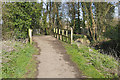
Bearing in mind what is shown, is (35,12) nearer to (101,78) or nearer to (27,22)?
(27,22)

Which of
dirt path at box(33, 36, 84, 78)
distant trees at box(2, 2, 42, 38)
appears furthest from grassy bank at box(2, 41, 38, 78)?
distant trees at box(2, 2, 42, 38)

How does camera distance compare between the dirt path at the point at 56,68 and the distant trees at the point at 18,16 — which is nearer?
the dirt path at the point at 56,68

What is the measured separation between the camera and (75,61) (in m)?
8.32

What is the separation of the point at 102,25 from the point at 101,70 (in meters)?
15.1

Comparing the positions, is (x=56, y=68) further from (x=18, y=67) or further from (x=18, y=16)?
(x=18, y=16)

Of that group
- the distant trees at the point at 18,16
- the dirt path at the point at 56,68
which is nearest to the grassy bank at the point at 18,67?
the dirt path at the point at 56,68

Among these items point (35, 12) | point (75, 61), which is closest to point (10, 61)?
point (75, 61)

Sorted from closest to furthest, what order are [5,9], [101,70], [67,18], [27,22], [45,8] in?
[101,70] → [5,9] → [27,22] → [45,8] → [67,18]

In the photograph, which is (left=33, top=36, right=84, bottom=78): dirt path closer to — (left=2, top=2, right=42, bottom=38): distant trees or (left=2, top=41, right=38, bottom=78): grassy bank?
(left=2, top=41, right=38, bottom=78): grassy bank

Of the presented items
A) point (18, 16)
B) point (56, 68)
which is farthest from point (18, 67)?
point (18, 16)

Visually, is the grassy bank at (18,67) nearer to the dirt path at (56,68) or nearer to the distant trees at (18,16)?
the dirt path at (56,68)

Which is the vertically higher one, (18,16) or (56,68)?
(18,16)

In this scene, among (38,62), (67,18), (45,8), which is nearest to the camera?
(38,62)

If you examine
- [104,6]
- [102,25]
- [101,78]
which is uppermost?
[104,6]
